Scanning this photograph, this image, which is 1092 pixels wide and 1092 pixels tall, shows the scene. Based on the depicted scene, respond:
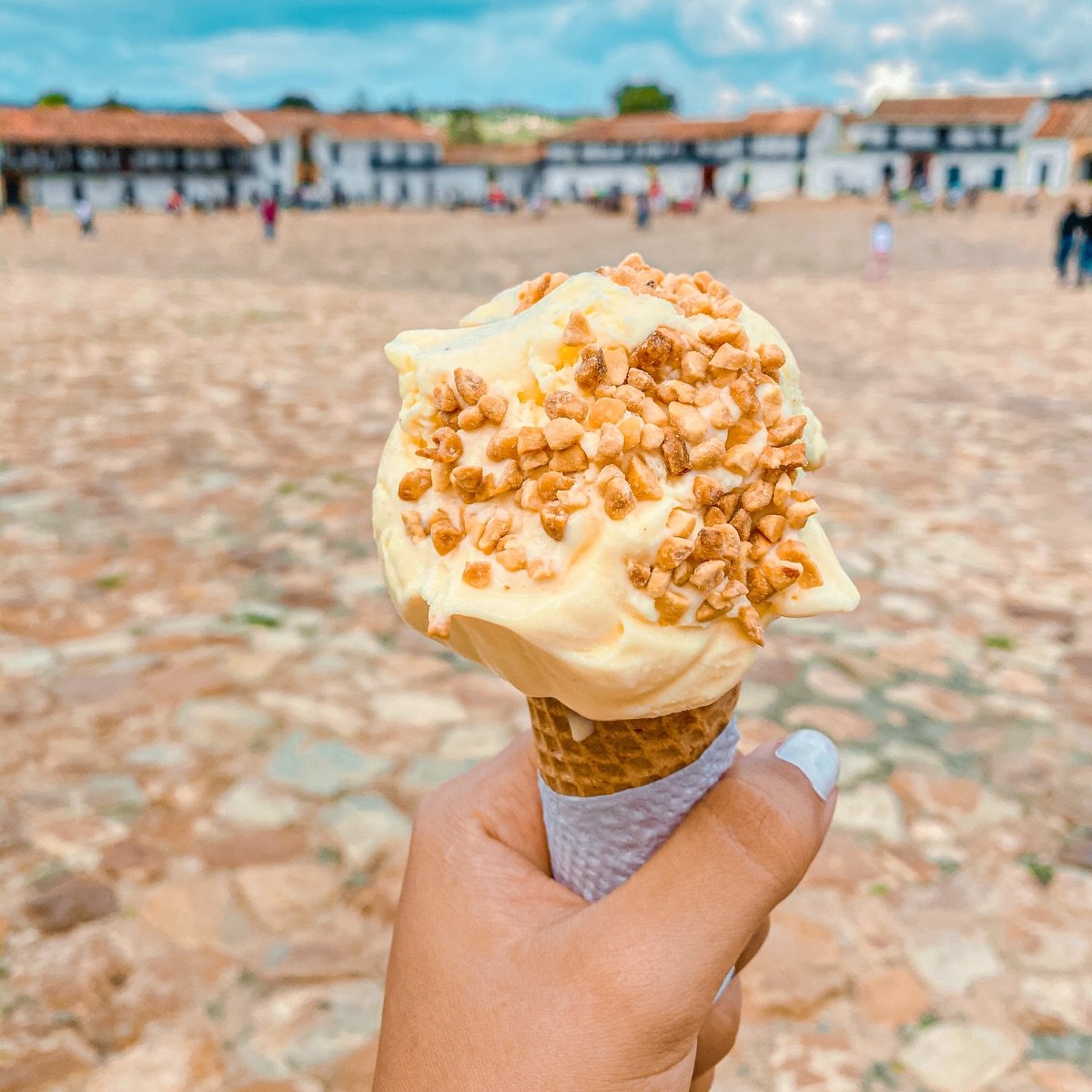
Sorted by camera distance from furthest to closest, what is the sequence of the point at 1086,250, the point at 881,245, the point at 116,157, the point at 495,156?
the point at 495,156 < the point at 116,157 < the point at 881,245 < the point at 1086,250

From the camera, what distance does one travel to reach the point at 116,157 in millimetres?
60312

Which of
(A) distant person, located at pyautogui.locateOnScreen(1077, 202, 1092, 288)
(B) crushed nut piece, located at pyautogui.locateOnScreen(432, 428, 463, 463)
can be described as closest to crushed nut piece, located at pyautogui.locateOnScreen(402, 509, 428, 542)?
(B) crushed nut piece, located at pyautogui.locateOnScreen(432, 428, 463, 463)

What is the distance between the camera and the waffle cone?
1.85 metres

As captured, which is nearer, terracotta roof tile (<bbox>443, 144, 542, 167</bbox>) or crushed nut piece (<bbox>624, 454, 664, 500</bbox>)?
crushed nut piece (<bbox>624, 454, 664, 500</bbox>)

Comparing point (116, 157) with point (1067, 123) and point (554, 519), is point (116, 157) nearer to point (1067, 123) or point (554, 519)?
point (1067, 123)

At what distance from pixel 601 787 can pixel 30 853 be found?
2.36m

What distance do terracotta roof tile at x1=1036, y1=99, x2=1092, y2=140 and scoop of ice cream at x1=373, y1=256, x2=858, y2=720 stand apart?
73.3 metres

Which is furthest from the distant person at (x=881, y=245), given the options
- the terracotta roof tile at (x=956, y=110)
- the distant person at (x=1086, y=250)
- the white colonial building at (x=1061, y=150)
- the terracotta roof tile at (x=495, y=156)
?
the terracotta roof tile at (x=495, y=156)

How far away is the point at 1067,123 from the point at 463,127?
4854cm

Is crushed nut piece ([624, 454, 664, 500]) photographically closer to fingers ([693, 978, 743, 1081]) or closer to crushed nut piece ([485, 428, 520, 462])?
crushed nut piece ([485, 428, 520, 462])

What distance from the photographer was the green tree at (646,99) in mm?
88500

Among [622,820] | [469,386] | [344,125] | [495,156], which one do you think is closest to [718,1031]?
[622,820]

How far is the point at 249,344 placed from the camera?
487 inches

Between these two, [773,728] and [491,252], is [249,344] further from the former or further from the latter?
[491,252]
